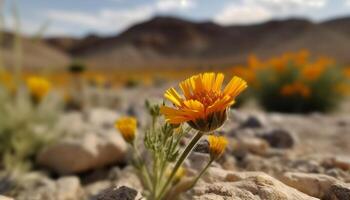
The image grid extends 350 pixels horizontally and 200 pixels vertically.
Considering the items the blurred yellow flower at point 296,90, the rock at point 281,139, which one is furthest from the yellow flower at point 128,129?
the blurred yellow flower at point 296,90

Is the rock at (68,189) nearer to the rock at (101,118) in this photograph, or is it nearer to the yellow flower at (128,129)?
the yellow flower at (128,129)

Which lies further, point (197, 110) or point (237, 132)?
point (237, 132)

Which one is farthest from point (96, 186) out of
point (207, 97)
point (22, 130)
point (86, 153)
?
point (207, 97)

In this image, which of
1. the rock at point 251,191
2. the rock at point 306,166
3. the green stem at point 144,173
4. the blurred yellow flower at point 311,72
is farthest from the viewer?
the blurred yellow flower at point 311,72

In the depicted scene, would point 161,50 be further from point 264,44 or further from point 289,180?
point 289,180

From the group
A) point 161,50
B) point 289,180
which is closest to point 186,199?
point 289,180

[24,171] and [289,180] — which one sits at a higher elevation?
[289,180]

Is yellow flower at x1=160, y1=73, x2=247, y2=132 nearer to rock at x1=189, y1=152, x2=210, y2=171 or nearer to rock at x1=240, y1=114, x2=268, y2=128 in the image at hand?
rock at x1=189, y1=152, x2=210, y2=171
